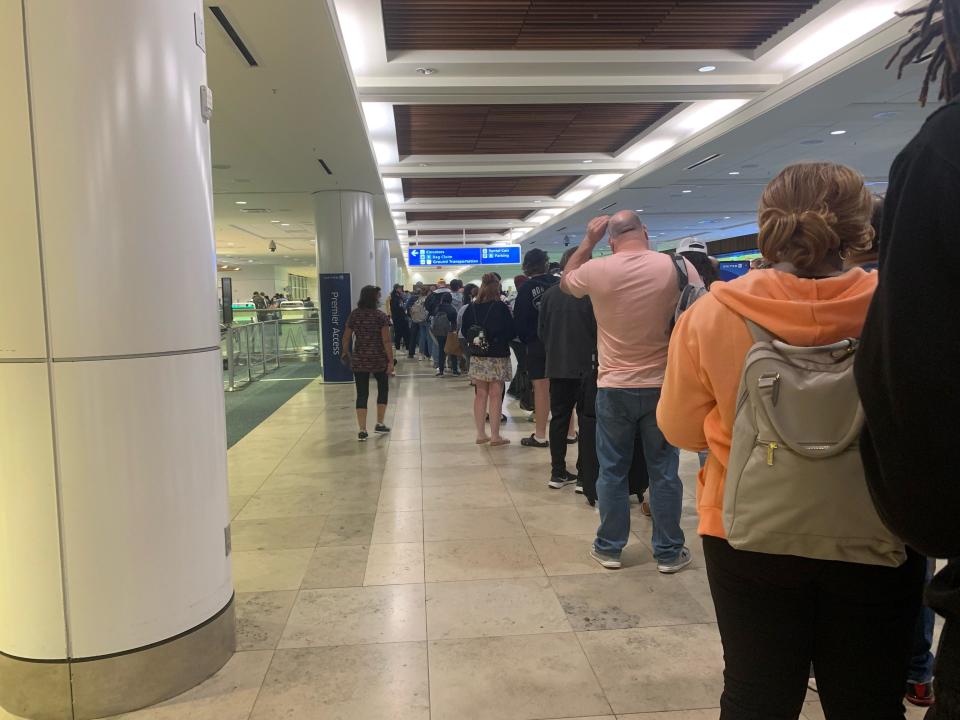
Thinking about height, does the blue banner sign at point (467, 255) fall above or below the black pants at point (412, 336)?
above

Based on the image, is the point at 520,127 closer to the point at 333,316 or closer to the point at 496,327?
the point at 333,316

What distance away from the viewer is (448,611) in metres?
3.19

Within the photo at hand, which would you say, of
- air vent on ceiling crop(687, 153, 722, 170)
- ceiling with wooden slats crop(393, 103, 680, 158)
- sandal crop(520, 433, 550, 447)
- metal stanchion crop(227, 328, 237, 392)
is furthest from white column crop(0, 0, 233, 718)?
air vent on ceiling crop(687, 153, 722, 170)

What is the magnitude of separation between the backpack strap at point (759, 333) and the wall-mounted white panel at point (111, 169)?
6.69 feet

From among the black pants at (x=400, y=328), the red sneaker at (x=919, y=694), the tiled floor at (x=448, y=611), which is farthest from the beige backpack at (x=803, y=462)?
the black pants at (x=400, y=328)

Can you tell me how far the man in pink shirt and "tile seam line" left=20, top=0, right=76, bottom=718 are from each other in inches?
94.4

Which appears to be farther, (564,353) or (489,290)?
(489,290)

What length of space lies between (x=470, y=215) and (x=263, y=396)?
12.2 m

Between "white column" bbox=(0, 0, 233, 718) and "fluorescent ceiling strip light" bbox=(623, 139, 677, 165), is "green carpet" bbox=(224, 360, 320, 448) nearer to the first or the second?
"white column" bbox=(0, 0, 233, 718)

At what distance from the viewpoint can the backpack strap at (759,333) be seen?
56.2 inches

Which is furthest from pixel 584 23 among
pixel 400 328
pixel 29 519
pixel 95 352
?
pixel 400 328

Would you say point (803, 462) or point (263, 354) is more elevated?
point (803, 462)

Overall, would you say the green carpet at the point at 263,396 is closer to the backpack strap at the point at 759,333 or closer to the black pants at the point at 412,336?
the black pants at the point at 412,336

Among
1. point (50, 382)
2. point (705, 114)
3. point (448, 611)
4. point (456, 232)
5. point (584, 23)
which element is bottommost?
point (448, 611)
